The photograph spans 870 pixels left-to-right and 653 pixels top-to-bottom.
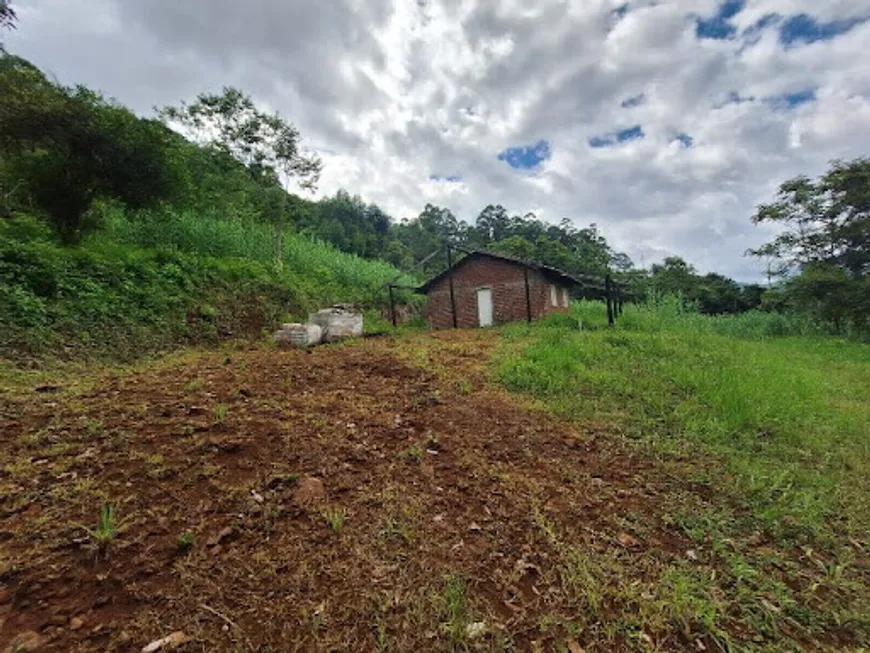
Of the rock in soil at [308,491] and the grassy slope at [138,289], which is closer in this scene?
the rock in soil at [308,491]

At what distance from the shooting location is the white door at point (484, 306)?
1529 centimetres

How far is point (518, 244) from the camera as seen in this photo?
33.2 meters

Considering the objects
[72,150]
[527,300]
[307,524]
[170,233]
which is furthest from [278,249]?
[307,524]

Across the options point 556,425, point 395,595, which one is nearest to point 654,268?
point 556,425

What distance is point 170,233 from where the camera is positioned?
31.8ft

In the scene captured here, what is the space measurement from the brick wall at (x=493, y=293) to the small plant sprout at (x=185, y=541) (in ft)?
44.3

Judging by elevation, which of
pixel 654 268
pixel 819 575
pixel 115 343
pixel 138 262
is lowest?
pixel 819 575

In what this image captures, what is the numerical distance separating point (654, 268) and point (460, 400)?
41.6m

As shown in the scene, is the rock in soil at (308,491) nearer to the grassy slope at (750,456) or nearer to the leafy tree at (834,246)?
the grassy slope at (750,456)

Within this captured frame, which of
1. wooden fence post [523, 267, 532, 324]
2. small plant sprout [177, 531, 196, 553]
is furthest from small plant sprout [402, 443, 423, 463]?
wooden fence post [523, 267, 532, 324]

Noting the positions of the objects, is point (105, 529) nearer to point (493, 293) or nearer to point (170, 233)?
point (170, 233)

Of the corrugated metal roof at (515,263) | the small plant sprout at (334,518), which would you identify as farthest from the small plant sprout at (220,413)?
the corrugated metal roof at (515,263)

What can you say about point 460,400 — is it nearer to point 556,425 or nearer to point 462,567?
point 556,425

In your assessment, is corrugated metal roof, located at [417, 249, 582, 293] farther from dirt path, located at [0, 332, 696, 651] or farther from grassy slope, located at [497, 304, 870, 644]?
dirt path, located at [0, 332, 696, 651]
